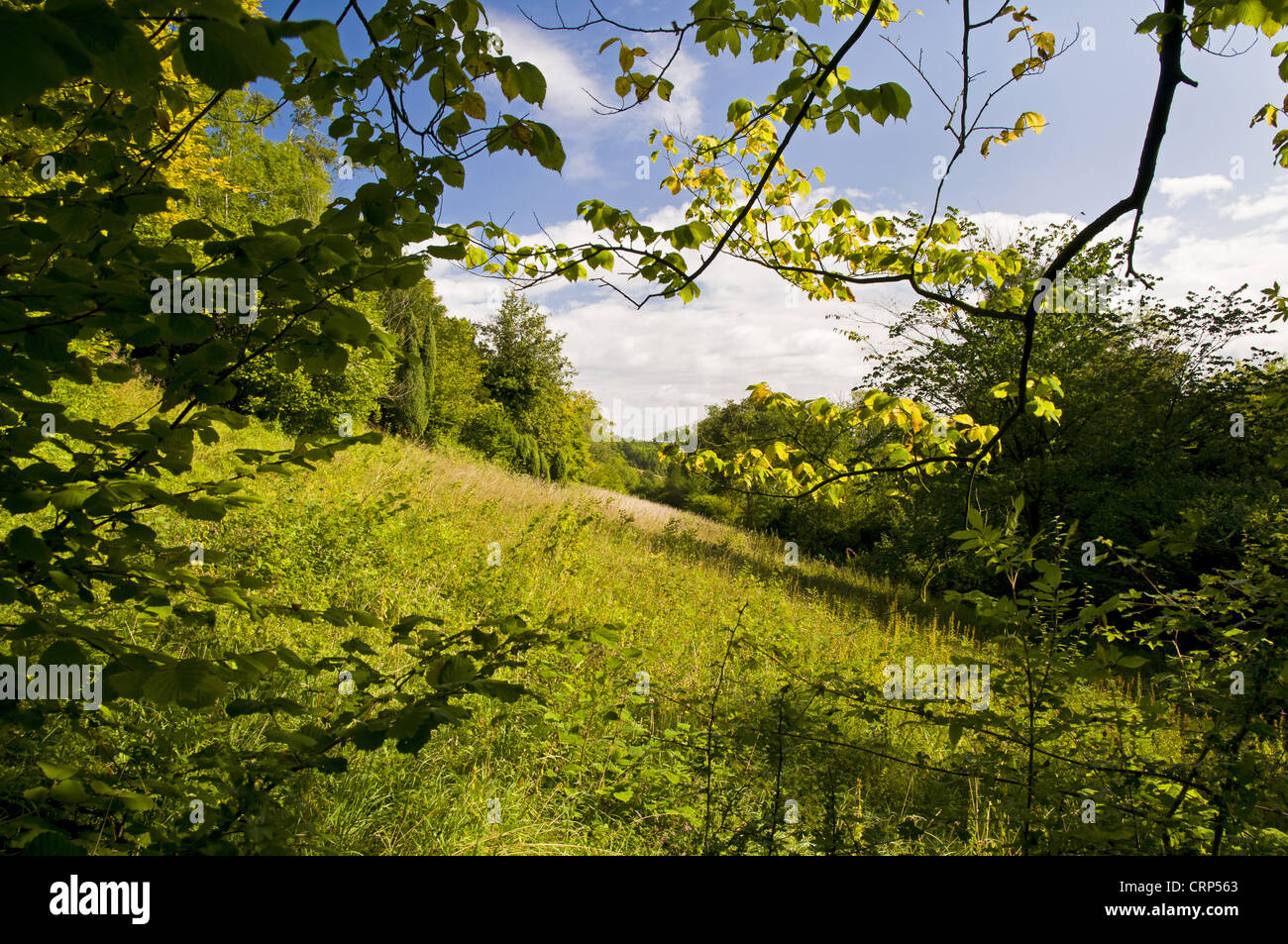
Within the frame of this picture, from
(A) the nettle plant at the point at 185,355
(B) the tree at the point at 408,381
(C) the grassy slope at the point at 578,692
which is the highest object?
(B) the tree at the point at 408,381

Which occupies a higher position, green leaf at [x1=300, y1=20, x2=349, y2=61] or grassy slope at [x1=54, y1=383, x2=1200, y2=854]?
green leaf at [x1=300, y1=20, x2=349, y2=61]

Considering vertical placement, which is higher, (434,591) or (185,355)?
(185,355)

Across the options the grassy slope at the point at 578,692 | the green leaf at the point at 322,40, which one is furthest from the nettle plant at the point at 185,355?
the grassy slope at the point at 578,692

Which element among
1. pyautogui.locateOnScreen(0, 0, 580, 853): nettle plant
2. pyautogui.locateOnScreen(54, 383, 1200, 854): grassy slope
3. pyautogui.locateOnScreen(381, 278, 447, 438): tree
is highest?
pyautogui.locateOnScreen(381, 278, 447, 438): tree

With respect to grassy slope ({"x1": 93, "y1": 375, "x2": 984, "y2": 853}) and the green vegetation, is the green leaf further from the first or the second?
grassy slope ({"x1": 93, "y1": 375, "x2": 984, "y2": 853})

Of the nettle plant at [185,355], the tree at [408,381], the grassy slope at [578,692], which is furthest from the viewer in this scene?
the tree at [408,381]

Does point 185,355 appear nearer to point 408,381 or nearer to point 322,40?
point 322,40

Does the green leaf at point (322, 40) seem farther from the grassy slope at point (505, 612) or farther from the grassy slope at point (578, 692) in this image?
the grassy slope at point (578, 692)

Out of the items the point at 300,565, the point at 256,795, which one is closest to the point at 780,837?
the point at 256,795

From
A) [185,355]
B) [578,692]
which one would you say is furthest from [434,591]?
[185,355]

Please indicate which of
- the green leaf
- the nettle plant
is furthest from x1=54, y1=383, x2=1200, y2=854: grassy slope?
the green leaf

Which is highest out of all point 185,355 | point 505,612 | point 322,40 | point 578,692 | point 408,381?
point 408,381

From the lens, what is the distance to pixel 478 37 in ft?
5.55

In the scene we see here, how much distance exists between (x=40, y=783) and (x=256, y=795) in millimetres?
1562
